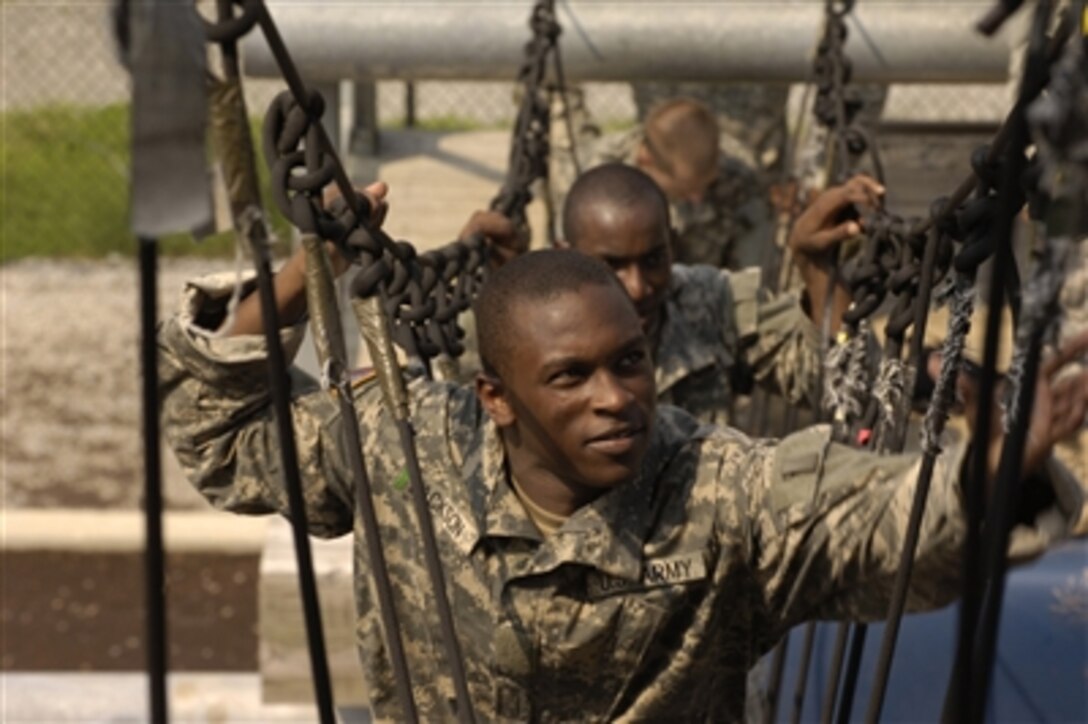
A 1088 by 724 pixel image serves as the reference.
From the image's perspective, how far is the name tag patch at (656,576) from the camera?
2607 millimetres

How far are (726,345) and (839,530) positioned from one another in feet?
6.06

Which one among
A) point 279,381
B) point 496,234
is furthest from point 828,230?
point 279,381

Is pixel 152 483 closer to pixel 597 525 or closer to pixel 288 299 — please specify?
pixel 597 525

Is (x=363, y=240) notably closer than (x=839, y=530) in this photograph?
No

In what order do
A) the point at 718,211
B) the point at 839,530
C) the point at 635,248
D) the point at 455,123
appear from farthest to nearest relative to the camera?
the point at 455,123, the point at 718,211, the point at 635,248, the point at 839,530

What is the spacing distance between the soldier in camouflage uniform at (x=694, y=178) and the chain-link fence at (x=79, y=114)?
4.99 metres

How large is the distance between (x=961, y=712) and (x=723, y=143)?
5.35m

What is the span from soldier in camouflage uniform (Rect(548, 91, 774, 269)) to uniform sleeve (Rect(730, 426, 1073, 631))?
3.05m

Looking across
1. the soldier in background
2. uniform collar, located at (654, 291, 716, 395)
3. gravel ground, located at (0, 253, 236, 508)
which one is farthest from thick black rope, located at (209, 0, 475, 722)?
gravel ground, located at (0, 253, 236, 508)

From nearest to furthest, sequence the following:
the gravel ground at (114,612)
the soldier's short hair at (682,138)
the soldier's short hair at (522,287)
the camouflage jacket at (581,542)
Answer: the camouflage jacket at (581,542) < the soldier's short hair at (522,287) < the soldier's short hair at (682,138) < the gravel ground at (114,612)

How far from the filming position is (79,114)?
1233 centimetres

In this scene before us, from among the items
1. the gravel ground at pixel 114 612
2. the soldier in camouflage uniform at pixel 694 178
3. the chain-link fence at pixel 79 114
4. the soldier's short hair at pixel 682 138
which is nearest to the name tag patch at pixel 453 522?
the soldier in camouflage uniform at pixel 694 178

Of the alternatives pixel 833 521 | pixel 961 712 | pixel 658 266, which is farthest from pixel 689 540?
pixel 658 266

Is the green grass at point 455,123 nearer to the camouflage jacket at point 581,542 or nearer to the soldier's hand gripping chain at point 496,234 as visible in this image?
the soldier's hand gripping chain at point 496,234
